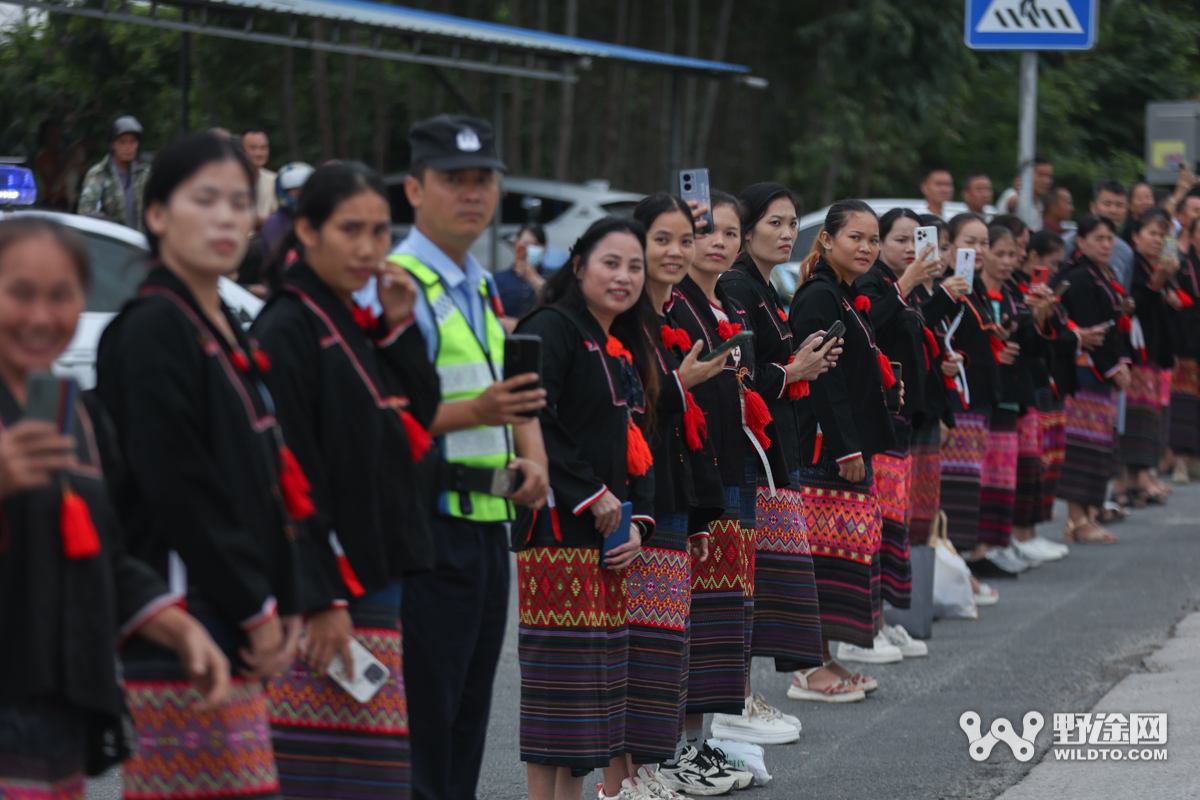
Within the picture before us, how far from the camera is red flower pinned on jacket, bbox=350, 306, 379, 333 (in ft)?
11.7

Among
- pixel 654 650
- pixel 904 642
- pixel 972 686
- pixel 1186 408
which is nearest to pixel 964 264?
pixel 904 642

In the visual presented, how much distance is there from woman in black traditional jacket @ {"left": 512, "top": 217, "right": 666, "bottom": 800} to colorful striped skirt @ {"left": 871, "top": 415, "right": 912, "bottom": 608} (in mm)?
2754

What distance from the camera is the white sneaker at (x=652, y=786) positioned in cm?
500

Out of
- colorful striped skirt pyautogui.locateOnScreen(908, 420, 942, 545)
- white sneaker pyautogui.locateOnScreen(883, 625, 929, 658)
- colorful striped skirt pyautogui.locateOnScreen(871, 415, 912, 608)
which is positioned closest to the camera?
colorful striped skirt pyautogui.locateOnScreen(871, 415, 912, 608)

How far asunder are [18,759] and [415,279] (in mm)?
1645

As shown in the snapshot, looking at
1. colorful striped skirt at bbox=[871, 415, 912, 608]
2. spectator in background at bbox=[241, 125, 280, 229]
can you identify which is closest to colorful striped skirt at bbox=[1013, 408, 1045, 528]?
colorful striped skirt at bbox=[871, 415, 912, 608]

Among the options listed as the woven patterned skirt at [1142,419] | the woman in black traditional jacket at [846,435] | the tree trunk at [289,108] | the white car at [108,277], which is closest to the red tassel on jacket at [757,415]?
the woman in black traditional jacket at [846,435]

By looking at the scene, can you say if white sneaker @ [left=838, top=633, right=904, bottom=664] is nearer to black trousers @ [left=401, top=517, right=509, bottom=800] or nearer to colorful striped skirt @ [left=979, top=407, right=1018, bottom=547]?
colorful striped skirt @ [left=979, top=407, right=1018, bottom=547]

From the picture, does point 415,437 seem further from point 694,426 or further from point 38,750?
point 694,426

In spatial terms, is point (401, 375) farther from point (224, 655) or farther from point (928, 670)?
point (928, 670)

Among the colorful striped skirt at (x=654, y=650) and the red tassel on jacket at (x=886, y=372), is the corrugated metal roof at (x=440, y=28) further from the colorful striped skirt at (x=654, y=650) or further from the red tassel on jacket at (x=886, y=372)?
the colorful striped skirt at (x=654, y=650)

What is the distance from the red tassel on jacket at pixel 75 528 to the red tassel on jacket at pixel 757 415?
3.52 metres

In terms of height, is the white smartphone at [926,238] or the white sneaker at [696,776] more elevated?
the white smartphone at [926,238]

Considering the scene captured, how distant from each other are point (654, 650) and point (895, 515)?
8.57 feet
